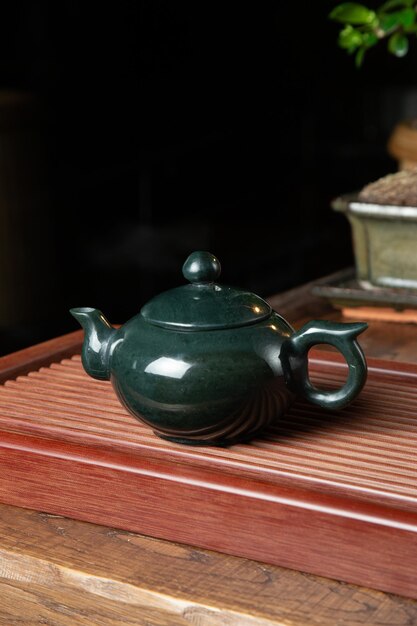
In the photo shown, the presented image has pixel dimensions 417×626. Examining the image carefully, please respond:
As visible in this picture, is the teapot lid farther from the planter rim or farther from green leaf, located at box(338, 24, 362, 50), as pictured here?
green leaf, located at box(338, 24, 362, 50)

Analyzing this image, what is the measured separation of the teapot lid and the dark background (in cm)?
139

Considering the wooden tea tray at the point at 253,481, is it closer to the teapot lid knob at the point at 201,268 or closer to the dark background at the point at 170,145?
the teapot lid knob at the point at 201,268

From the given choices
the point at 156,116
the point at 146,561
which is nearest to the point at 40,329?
the point at 156,116

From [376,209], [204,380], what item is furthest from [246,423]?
[376,209]

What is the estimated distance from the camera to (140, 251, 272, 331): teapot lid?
0.93 metres

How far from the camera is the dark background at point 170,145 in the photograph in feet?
7.77

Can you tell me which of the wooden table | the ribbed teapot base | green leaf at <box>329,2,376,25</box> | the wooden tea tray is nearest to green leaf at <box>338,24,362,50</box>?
green leaf at <box>329,2,376,25</box>

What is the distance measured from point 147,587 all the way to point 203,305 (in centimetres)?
26

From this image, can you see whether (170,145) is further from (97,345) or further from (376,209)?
(97,345)

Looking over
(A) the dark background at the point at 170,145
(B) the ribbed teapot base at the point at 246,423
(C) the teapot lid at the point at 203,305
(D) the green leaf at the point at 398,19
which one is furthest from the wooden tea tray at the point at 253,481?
(A) the dark background at the point at 170,145

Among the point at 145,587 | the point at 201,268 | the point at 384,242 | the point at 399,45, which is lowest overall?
the point at 145,587

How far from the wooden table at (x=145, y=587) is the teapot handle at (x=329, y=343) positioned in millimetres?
183

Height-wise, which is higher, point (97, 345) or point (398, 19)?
point (398, 19)

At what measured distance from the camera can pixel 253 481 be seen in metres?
0.88
